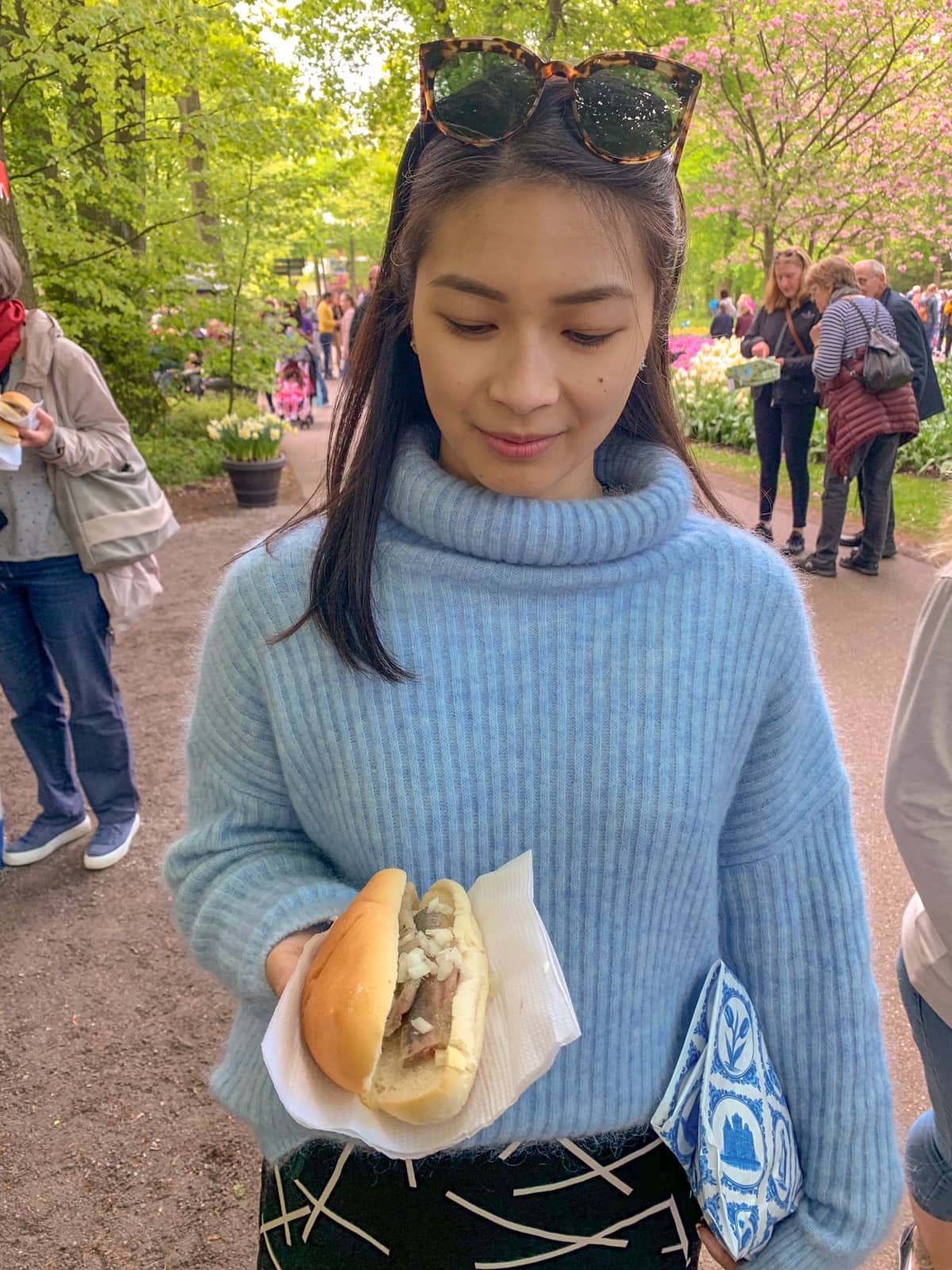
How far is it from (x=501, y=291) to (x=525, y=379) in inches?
4.3

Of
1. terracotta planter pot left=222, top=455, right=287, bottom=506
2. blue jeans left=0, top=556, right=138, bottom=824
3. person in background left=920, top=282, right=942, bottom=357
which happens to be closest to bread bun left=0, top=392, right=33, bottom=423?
blue jeans left=0, top=556, right=138, bottom=824

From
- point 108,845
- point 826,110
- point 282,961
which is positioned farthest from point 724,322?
point 282,961

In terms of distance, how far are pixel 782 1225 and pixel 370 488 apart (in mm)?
1169

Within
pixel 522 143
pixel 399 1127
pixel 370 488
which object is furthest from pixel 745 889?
pixel 522 143

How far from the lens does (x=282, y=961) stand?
1.14 meters

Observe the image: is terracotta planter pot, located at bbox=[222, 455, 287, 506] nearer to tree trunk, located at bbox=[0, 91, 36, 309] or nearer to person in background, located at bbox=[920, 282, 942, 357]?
tree trunk, located at bbox=[0, 91, 36, 309]

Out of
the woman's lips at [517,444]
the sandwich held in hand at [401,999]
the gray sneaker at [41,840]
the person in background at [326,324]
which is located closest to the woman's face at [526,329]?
the woman's lips at [517,444]

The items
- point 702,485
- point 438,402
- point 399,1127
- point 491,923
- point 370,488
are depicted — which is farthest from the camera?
point 702,485

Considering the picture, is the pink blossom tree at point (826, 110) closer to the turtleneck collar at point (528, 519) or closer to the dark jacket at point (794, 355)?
the dark jacket at point (794, 355)

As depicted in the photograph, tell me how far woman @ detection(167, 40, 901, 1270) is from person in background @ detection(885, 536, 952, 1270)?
326mm

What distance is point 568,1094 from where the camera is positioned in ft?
4.03

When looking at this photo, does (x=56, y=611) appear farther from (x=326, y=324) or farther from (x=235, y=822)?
(x=326, y=324)

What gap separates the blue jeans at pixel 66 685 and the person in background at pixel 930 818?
2825mm

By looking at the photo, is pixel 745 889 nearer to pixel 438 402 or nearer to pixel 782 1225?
pixel 782 1225
